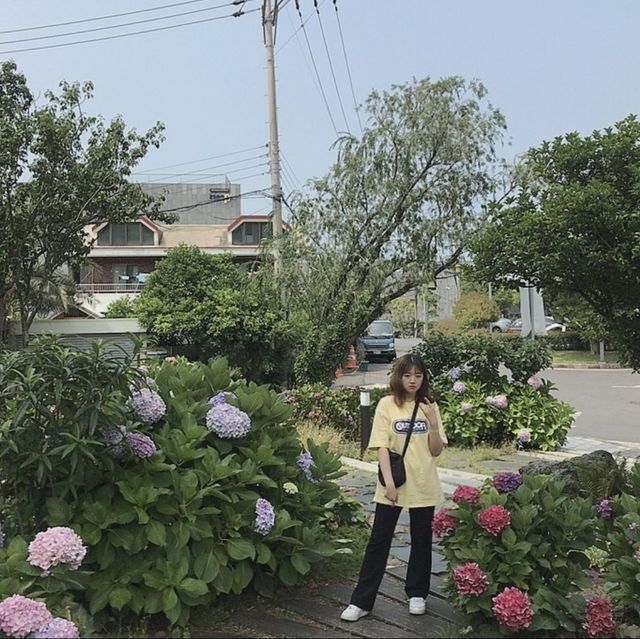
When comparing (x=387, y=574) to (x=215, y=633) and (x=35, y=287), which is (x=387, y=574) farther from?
(x=35, y=287)

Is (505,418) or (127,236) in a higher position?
(127,236)

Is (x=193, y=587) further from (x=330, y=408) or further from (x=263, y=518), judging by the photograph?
(x=330, y=408)

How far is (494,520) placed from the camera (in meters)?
3.71

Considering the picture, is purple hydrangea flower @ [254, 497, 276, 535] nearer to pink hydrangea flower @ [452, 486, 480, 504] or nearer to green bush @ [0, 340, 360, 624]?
green bush @ [0, 340, 360, 624]

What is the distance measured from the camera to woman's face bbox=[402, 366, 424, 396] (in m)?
4.12

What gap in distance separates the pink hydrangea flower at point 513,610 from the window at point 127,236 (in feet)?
143

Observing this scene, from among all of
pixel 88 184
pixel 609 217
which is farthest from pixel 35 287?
pixel 609 217

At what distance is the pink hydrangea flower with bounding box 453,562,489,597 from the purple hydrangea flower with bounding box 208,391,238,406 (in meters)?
1.66

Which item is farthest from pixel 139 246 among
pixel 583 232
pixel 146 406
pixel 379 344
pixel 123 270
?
pixel 146 406

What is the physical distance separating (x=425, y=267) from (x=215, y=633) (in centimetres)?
1144

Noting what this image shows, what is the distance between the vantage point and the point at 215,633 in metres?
3.72

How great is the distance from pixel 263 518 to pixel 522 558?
4.43ft

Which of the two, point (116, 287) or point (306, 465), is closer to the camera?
point (306, 465)

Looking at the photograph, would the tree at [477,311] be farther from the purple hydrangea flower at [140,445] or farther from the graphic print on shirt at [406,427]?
the purple hydrangea flower at [140,445]
